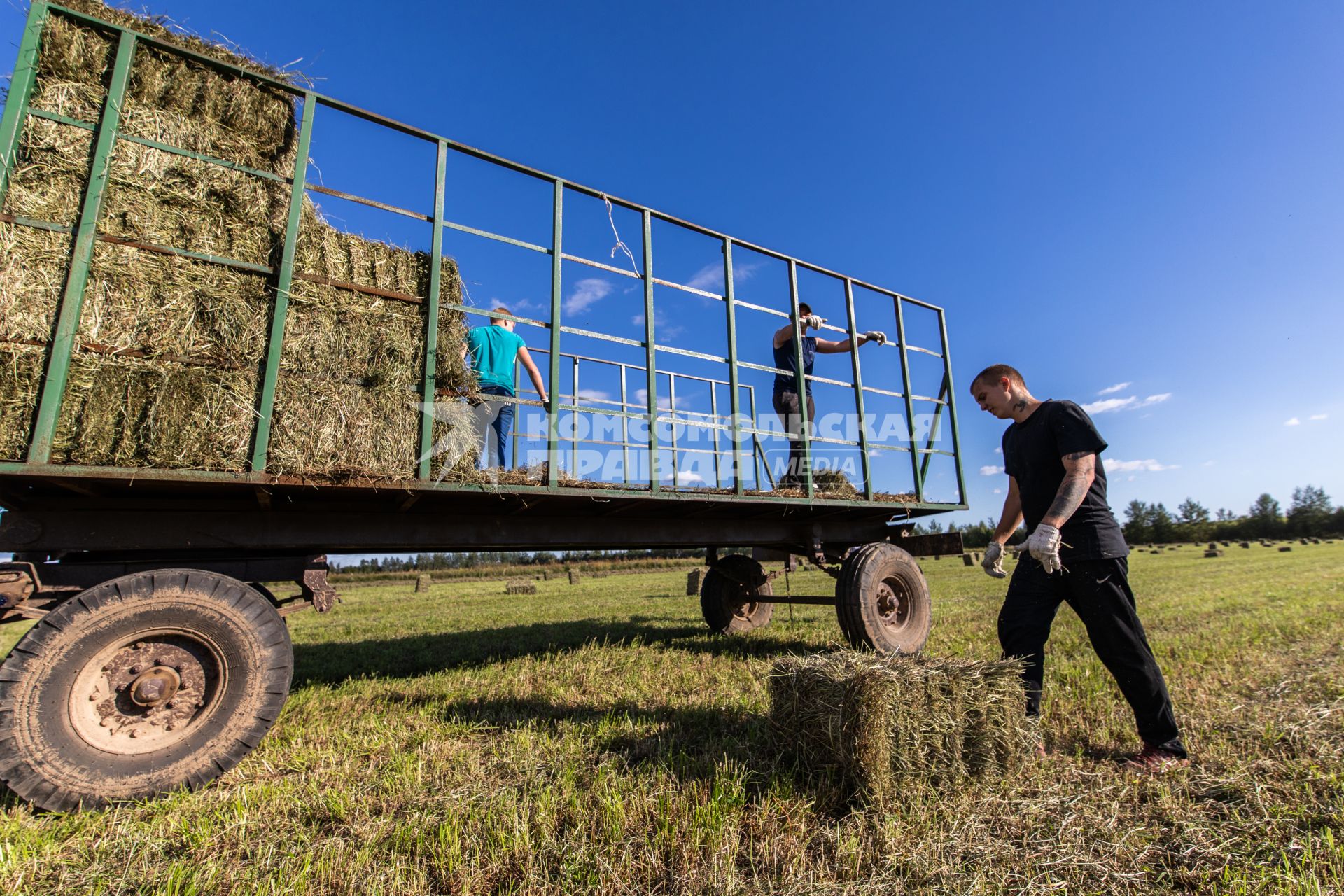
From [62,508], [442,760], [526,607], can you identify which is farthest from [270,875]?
[526,607]

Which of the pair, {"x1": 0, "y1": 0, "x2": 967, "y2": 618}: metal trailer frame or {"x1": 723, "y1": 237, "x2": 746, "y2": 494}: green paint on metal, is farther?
{"x1": 723, "y1": 237, "x2": 746, "y2": 494}: green paint on metal

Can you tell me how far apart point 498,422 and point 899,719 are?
3.73 m

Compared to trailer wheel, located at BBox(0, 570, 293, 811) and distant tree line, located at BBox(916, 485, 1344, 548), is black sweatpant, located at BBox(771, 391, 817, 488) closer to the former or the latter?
trailer wheel, located at BBox(0, 570, 293, 811)

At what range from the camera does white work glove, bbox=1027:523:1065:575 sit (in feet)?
10.3

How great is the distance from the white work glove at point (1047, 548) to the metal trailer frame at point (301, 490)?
7.66ft

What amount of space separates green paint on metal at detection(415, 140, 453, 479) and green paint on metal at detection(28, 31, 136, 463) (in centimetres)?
161

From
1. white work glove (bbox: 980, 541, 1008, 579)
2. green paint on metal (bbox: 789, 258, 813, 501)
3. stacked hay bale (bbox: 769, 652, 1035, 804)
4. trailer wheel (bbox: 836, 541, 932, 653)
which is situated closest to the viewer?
stacked hay bale (bbox: 769, 652, 1035, 804)

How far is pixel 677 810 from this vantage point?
8.09 feet

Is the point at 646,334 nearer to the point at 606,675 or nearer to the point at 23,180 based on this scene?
the point at 606,675

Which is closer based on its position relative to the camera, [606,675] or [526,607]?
[606,675]

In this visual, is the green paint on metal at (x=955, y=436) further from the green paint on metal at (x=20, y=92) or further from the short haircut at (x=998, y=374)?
the green paint on metal at (x=20, y=92)

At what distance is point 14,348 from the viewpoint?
2.84 meters

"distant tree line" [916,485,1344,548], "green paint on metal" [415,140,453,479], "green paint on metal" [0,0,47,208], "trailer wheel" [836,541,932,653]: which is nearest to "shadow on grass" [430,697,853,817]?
"green paint on metal" [415,140,453,479]

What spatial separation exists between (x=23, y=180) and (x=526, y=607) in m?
12.4
